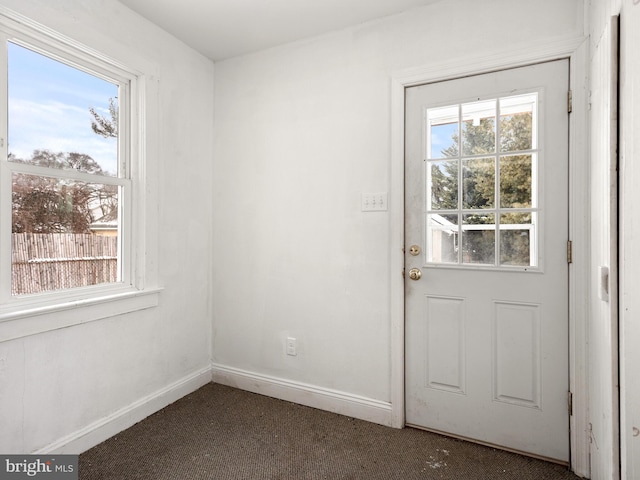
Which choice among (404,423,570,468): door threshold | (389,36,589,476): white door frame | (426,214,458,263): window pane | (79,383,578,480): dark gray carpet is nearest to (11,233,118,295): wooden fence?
(79,383,578,480): dark gray carpet

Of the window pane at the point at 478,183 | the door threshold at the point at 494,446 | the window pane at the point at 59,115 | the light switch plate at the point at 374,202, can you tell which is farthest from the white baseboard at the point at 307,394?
the window pane at the point at 59,115

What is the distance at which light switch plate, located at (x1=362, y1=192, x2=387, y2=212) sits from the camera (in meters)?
2.18

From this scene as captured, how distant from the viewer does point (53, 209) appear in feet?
6.06

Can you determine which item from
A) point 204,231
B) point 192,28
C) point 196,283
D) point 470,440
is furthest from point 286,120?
point 470,440

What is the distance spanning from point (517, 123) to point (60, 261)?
2.50 meters

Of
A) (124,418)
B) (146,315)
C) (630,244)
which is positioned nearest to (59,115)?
(146,315)

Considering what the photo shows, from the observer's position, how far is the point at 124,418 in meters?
2.10

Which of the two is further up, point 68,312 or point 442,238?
point 442,238

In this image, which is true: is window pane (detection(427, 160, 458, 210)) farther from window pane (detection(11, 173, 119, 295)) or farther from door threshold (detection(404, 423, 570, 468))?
window pane (detection(11, 173, 119, 295))

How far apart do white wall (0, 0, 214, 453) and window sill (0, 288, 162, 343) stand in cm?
5

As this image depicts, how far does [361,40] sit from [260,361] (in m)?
2.26

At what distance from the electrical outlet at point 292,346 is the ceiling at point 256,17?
2.05 m

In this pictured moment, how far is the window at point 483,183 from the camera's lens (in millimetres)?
1876

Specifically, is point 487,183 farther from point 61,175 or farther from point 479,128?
point 61,175
